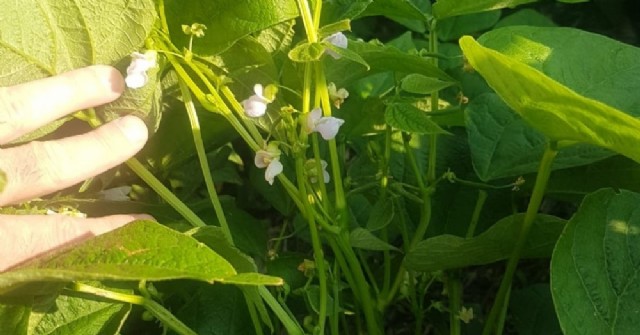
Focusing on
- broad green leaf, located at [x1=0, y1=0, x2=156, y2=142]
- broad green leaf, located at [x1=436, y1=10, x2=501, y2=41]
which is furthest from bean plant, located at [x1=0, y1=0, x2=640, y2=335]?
broad green leaf, located at [x1=436, y1=10, x2=501, y2=41]

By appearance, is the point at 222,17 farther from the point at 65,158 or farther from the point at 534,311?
the point at 534,311

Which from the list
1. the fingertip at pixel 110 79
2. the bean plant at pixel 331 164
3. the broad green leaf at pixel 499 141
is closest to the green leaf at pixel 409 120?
the bean plant at pixel 331 164

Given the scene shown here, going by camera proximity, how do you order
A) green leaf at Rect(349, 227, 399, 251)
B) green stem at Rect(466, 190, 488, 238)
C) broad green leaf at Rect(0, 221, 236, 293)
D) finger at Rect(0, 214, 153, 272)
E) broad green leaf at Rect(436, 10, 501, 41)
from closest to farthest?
broad green leaf at Rect(0, 221, 236, 293)
finger at Rect(0, 214, 153, 272)
green leaf at Rect(349, 227, 399, 251)
green stem at Rect(466, 190, 488, 238)
broad green leaf at Rect(436, 10, 501, 41)

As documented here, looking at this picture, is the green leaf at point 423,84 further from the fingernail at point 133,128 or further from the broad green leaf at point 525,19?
the broad green leaf at point 525,19

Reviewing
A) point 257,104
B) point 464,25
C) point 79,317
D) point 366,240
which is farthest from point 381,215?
point 464,25

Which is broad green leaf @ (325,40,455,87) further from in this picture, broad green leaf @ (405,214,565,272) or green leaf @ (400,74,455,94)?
broad green leaf @ (405,214,565,272)

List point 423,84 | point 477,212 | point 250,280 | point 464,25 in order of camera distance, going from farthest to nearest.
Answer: point 464,25, point 477,212, point 423,84, point 250,280

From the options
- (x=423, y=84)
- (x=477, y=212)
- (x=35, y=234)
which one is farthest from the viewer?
(x=477, y=212)
